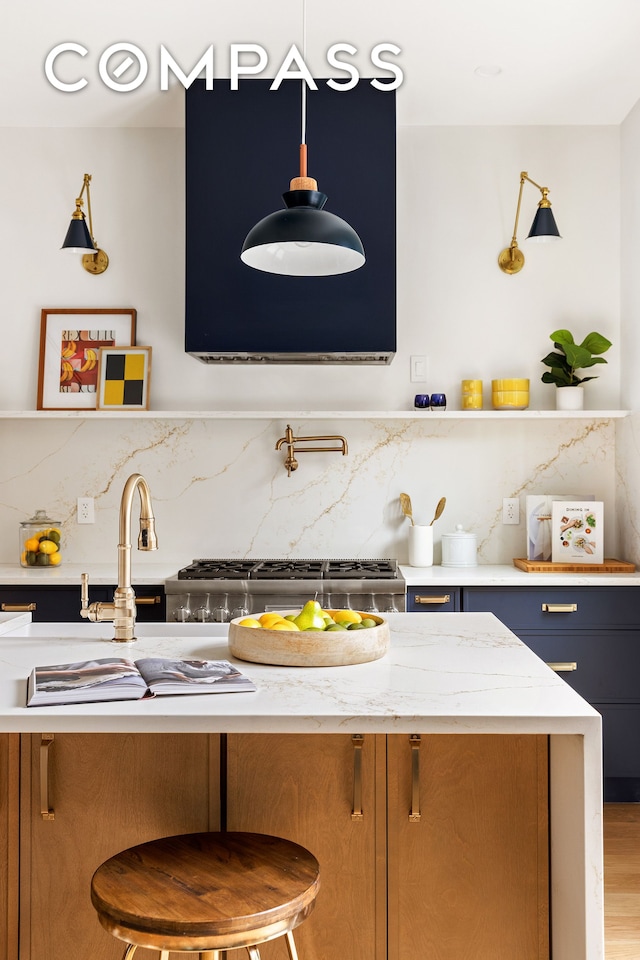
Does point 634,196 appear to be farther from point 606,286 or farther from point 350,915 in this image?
point 350,915

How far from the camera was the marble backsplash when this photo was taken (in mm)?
3953

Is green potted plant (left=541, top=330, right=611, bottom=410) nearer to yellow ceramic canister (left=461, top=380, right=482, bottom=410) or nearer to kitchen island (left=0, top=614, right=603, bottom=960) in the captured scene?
yellow ceramic canister (left=461, top=380, right=482, bottom=410)

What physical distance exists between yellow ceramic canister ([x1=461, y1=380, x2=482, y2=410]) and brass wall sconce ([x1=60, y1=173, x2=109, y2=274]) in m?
1.70

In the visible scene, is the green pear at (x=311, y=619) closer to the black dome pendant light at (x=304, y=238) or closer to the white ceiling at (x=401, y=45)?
the black dome pendant light at (x=304, y=238)

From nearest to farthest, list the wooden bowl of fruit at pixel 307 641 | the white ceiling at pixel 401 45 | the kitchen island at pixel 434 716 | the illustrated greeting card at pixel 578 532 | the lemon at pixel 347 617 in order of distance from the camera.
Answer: the kitchen island at pixel 434 716 → the wooden bowl of fruit at pixel 307 641 → the lemon at pixel 347 617 → the white ceiling at pixel 401 45 → the illustrated greeting card at pixel 578 532

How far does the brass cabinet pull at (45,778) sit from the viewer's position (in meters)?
1.67

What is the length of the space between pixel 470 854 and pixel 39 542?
8.47 feet

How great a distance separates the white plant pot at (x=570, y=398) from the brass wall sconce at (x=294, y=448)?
0.96 metres

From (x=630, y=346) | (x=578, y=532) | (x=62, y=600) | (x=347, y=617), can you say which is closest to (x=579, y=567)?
(x=578, y=532)

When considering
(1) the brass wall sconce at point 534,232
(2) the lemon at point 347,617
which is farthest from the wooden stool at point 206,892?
(1) the brass wall sconce at point 534,232

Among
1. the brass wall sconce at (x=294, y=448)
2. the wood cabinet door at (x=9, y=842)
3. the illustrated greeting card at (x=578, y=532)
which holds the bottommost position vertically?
the wood cabinet door at (x=9, y=842)

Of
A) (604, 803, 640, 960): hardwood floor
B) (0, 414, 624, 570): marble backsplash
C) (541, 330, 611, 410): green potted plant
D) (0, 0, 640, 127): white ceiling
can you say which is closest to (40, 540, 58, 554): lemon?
(0, 414, 624, 570): marble backsplash

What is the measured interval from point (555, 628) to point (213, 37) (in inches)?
99.6

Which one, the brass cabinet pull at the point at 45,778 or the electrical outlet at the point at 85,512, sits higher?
the electrical outlet at the point at 85,512
